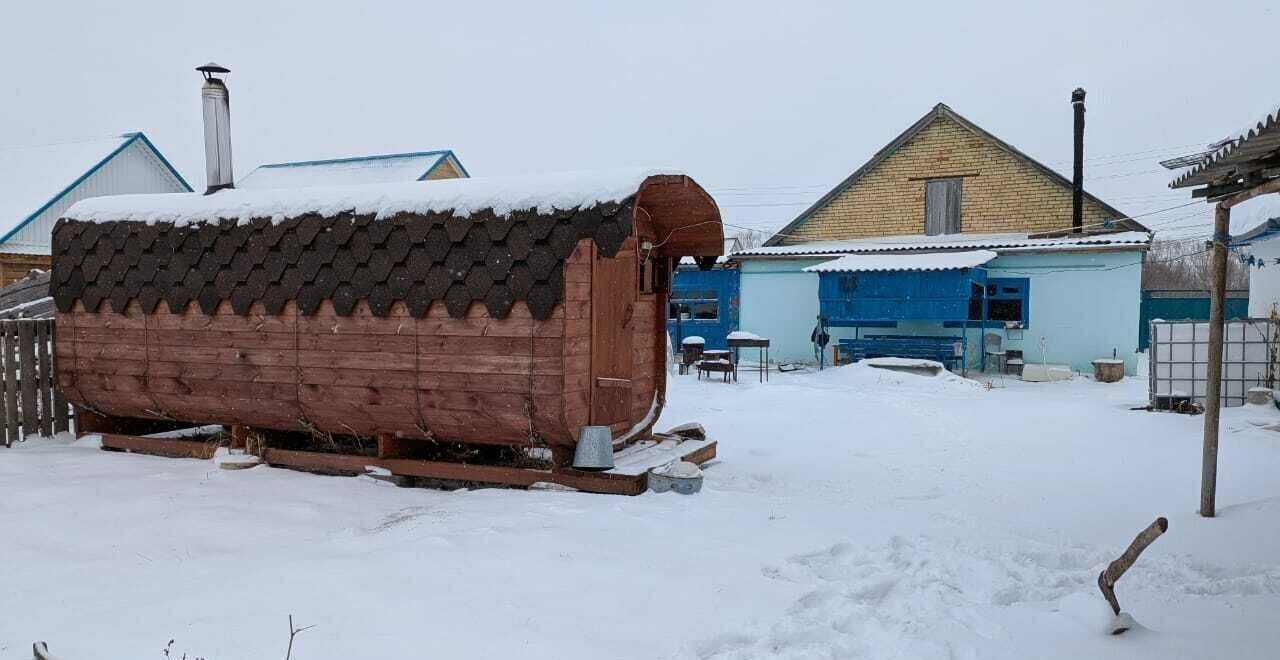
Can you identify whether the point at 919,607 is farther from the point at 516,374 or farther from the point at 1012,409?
the point at 1012,409

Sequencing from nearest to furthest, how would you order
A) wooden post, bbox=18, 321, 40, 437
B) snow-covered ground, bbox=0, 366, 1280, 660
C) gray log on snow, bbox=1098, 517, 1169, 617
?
1. gray log on snow, bbox=1098, 517, 1169, 617
2. snow-covered ground, bbox=0, 366, 1280, 660
3. wooden post, bbox=18, 321, 40, 437

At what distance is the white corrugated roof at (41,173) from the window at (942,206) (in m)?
22.9

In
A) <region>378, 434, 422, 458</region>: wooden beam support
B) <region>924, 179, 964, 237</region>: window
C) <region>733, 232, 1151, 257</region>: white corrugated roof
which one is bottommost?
<region>378, 434, 422, 458</region>: wooden beam support

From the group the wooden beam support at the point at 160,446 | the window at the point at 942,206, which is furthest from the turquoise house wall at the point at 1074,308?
the wooden beam support at the point at 160,446

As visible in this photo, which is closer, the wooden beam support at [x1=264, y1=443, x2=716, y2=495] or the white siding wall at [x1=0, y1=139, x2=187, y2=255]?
the wooden beam support at [x1=264, y1=443, x2=716, y2=495]

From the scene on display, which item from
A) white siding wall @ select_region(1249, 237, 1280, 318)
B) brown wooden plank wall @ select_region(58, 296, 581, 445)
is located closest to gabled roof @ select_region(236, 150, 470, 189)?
brown wooden plank wall @ select_region(58, 296, 581, 445)

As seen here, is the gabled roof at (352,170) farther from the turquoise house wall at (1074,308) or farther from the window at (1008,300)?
the window at (1008,300)

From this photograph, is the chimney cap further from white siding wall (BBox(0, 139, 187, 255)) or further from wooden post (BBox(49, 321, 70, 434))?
white siding wall (BBox(0, 139, 187, 255))

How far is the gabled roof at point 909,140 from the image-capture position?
18281 mm

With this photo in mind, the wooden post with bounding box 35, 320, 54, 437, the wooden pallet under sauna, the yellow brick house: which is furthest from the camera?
the yellow brick house

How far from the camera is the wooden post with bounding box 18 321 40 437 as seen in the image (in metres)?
7.88

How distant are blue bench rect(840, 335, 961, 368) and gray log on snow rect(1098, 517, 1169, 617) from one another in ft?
47.5

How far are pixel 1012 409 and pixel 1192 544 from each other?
753cm

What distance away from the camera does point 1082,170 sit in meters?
18.1
